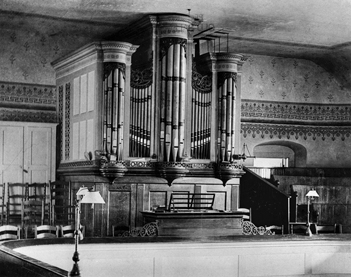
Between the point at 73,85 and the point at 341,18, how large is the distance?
6.46m

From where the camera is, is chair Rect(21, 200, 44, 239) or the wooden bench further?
the wooden bench

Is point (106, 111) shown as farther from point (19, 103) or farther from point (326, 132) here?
point (326, 132)

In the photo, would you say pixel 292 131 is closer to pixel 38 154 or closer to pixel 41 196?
pixel 38 154

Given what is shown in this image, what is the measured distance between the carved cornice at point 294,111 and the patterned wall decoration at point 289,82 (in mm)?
154

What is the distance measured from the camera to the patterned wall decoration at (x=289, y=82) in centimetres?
2012

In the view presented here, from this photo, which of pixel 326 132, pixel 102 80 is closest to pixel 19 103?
pixel 102 80

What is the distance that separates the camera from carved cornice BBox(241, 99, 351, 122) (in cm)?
2019

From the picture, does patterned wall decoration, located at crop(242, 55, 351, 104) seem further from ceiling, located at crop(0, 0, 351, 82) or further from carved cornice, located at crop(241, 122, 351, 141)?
ceiling, located at crop(0, 0, 351, 82)

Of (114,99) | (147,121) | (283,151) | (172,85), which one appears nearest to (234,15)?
(172,85)

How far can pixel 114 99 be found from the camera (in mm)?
15031

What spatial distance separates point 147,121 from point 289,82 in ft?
22.1

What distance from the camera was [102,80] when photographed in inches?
595

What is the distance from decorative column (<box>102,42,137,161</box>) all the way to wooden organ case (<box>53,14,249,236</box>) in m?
0.02

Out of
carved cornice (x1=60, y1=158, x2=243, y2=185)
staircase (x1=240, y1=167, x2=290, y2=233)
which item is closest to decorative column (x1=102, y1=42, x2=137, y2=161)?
carved cornice (x1=60, y1=158, x2=243, y2=185)
